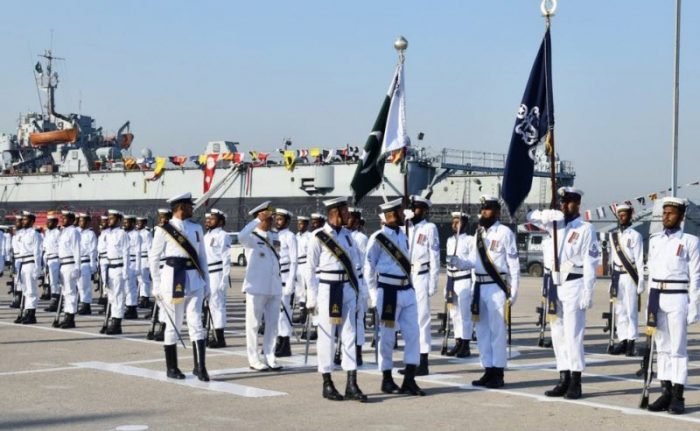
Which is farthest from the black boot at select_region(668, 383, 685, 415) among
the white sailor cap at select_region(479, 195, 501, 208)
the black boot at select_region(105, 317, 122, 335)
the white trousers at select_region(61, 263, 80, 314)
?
the white trousers at select_region(61, 263, 80, 314)

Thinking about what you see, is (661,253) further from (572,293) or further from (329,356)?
(329,356)

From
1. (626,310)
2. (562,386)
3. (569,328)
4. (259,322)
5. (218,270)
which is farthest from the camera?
(218,270)

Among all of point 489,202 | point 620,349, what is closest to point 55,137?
Answer: point 620,349

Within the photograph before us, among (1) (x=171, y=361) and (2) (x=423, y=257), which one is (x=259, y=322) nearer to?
(1) (x=171, y=361)

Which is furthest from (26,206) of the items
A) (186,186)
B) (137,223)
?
(137,223)

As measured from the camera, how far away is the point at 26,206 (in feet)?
213

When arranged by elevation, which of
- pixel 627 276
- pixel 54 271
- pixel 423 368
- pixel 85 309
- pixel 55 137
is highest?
pixel 55 137

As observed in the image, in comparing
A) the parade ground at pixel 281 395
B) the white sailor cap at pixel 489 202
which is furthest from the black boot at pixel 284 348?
the white sailor cap at pixel 489 202

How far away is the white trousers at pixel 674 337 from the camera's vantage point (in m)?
8.98

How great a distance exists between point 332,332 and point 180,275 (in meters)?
2.13

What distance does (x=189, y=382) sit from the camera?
1046 centimetres

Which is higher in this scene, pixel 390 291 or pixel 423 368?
pixel 390 291

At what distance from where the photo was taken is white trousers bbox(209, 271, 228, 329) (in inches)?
556

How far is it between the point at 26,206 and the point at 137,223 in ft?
156
